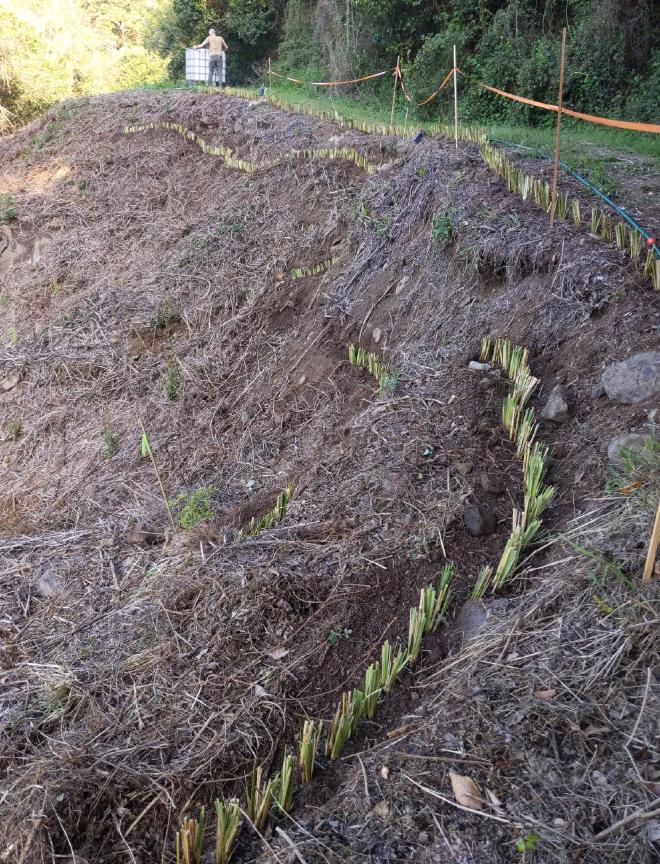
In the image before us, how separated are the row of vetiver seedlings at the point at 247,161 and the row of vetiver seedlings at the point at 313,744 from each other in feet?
18.4

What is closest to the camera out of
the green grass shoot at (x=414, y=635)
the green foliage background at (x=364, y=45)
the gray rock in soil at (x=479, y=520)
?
the green grass shoot at (x=414, y=635)

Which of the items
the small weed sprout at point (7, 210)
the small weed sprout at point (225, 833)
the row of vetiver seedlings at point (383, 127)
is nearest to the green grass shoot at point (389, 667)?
the small weed sprout at point (225, 833)

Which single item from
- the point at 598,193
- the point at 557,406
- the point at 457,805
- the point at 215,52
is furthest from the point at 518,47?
the point at 457,805

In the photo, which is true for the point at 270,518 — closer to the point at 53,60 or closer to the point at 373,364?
the point at 373,364

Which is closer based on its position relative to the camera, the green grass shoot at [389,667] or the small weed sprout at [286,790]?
the small weed sprout at [286,790]

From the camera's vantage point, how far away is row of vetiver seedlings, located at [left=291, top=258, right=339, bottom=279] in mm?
6707

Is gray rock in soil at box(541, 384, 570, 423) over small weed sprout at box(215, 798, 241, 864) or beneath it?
over

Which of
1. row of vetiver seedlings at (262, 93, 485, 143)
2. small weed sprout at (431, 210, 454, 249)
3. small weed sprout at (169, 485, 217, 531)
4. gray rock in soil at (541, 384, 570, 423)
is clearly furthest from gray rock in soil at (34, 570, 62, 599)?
row of vetiver seedlings at (262, 93, 485, 143)

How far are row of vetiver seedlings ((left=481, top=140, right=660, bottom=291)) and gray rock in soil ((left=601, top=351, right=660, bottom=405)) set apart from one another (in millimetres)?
762

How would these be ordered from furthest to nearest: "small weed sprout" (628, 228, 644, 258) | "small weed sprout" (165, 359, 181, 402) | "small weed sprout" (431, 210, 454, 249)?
1. "small weed sprout" (165, 359, 181, 402)
2. "small weed sprout" (431, 210, 454, 249)
3. "small weed sprout" (628, 228, 644, 258)

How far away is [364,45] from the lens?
1523 cm

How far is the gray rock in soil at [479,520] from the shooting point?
3.25 meters

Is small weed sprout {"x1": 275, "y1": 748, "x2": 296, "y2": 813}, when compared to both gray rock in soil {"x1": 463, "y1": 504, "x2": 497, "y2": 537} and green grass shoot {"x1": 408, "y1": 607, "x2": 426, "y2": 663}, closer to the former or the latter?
green grass shoot {"x1": 408, "y1": 607, "x2": 426, "y2": 663}

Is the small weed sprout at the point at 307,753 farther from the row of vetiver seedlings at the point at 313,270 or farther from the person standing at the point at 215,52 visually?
the person standing at the point at 215,52
